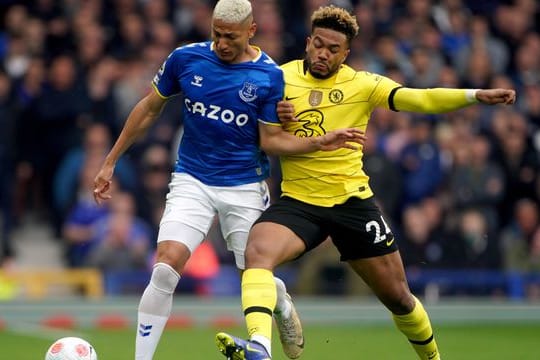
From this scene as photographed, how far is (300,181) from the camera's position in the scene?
32.6ft

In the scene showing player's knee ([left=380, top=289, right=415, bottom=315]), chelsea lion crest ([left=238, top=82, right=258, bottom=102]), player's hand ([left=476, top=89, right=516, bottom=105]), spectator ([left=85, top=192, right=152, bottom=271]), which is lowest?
spectator ([left=85, top=192, right=152, bottom=271])

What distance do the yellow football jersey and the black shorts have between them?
0.07 metres

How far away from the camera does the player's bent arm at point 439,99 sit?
924cm

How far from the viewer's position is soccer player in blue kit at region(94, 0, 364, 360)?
31.4 feet

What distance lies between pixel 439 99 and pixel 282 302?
2003 millimetres

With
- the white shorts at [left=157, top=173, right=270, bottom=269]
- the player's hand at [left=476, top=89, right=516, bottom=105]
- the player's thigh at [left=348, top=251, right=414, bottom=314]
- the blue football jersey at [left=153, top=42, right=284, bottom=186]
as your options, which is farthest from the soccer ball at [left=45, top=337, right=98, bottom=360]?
the player's hand at [left=476, top=89, right=516, bottom=105]

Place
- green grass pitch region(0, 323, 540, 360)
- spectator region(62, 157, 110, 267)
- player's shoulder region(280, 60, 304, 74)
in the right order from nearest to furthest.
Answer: player's shoulder region(280, 60, 304, 74)
green grass pitch region(0, 323, 540, 360)
spectator region(62, 157, 110, 267)

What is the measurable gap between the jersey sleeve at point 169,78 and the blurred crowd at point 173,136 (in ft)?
20.1

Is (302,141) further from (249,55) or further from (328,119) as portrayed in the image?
(249,55)

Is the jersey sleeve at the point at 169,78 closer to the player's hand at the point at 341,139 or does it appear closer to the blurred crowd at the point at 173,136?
the player's hand at the point at 341,139

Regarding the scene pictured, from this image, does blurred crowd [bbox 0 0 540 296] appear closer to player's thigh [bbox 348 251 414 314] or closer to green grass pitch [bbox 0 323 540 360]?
green grass pitch [bbox 0 323 540 360]

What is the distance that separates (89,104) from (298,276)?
126 inches

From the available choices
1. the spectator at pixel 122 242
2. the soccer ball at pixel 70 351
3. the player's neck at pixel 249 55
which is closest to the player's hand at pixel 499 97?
the player's neck at pixel 249 55

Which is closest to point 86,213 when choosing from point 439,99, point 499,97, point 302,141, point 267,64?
point 267,64
